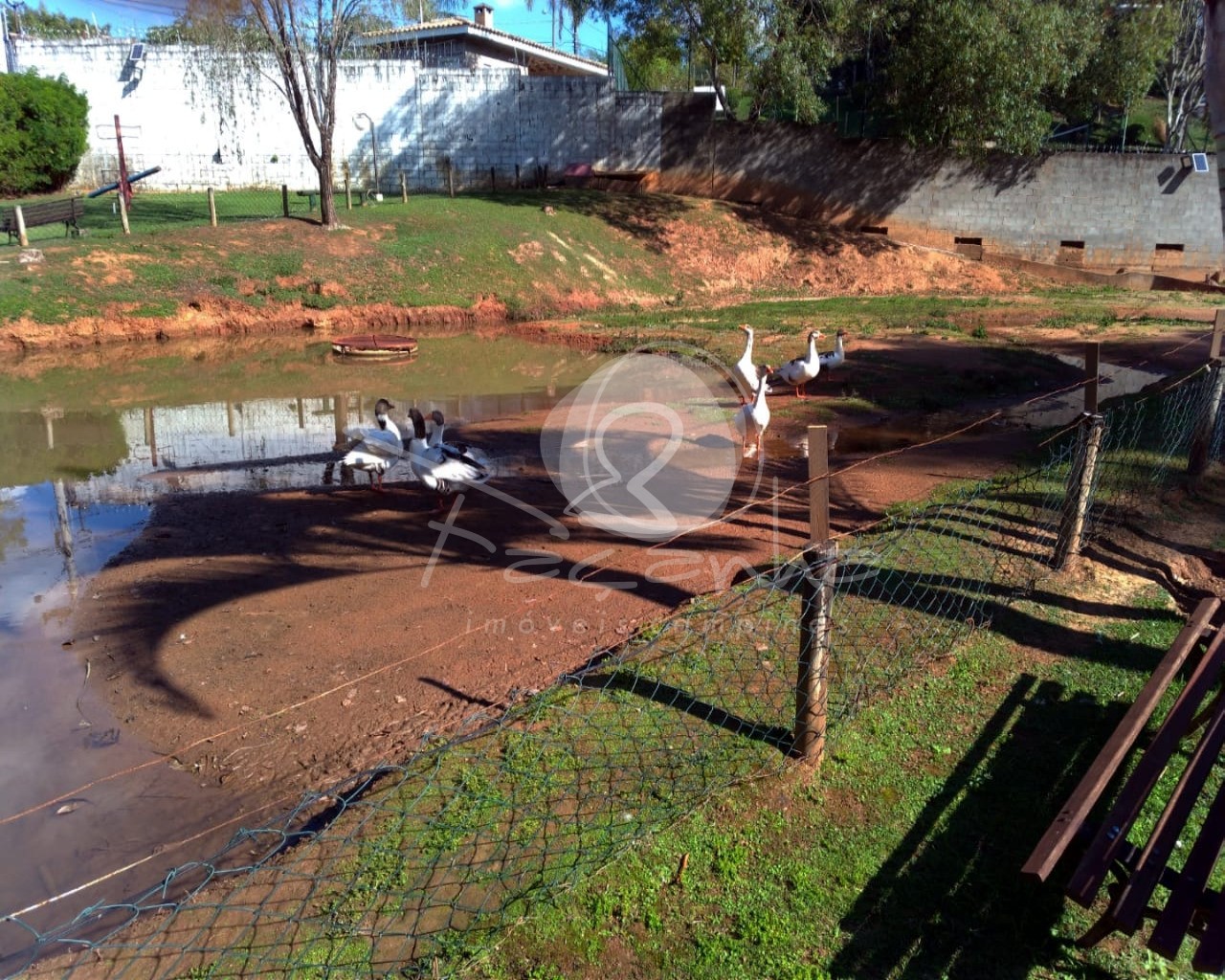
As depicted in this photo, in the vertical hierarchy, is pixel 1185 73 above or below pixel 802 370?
above

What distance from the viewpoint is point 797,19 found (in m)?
25.5

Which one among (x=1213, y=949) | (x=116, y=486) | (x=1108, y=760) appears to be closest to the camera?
(x=1213, y=949)

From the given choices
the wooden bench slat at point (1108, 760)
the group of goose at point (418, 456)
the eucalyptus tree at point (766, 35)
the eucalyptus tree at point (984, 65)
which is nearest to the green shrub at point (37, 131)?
the eucalyptus tree at point (766, 35)

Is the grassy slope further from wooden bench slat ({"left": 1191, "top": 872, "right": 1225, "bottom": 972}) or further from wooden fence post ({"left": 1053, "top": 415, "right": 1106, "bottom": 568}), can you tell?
wooden fence post ({"left": 1053, "top": 415, "right": 1106, "bottom": 568})

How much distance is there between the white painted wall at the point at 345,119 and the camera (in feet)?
101

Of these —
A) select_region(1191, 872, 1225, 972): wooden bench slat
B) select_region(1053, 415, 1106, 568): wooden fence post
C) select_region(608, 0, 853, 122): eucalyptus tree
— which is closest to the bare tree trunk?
select_region(608, 0, 853, 122): eucalyptus tree

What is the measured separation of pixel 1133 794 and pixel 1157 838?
0.27 meters

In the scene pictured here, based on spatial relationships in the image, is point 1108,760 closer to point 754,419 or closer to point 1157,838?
point 1157,838

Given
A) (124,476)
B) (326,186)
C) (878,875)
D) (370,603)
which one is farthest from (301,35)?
(878,875)

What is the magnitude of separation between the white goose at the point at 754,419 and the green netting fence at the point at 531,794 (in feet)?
11.6

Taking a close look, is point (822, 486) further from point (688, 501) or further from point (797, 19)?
point (797, 19)

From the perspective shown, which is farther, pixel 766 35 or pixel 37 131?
pixel 37 131

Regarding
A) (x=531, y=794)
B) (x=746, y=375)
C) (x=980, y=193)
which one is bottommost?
(x=531, y=794)

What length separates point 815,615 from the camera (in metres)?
4.30
